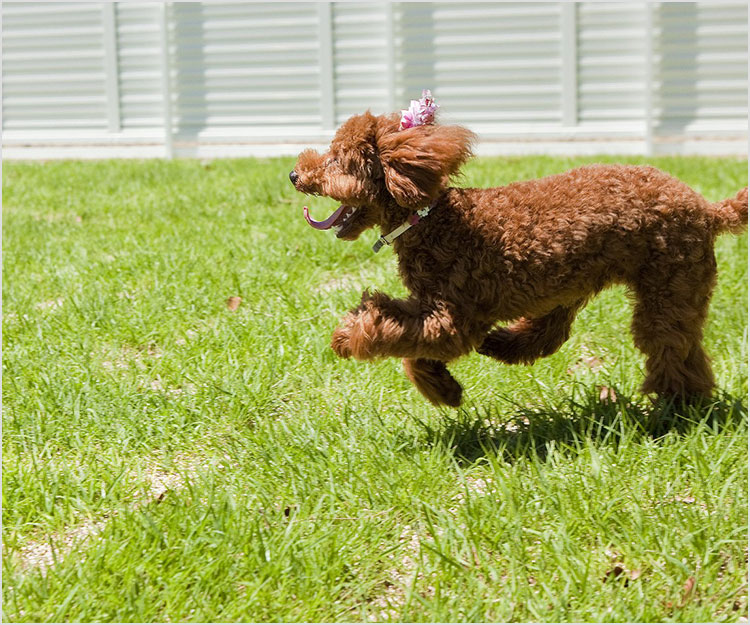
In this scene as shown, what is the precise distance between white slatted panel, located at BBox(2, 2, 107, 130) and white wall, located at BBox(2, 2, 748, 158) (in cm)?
2

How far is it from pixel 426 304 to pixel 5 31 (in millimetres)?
11190

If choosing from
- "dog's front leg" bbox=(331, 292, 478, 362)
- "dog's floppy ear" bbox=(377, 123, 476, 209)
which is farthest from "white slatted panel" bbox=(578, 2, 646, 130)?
"dog's front leg" bbox=(331, 292, 478, 362)

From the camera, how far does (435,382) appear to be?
3539 mm

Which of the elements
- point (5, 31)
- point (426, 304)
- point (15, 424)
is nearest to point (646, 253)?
point (426, 304)

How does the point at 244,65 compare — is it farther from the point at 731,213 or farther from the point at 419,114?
the point at 731,213

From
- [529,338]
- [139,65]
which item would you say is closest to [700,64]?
[139,65]

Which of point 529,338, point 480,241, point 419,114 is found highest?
point 419,114

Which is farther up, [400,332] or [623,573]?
[400,332]

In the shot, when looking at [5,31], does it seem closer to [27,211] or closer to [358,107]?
[358,107]

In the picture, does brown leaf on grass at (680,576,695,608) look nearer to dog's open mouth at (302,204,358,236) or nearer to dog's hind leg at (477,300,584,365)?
dog's hind leg at (477,300,584,365)

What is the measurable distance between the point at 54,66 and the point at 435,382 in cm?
1071

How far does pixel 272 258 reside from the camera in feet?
19.2

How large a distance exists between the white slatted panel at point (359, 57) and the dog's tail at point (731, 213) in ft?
26.2

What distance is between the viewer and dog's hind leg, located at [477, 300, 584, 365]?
3793mm
